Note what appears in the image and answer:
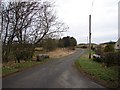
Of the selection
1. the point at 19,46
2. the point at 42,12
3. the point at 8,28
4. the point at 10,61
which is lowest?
the point at 10,61

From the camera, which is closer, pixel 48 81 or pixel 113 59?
pixel 48 81

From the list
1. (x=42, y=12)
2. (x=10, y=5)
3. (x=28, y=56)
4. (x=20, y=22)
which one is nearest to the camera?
(x=10, y=5)

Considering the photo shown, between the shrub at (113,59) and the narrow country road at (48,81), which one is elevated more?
the shrub at (113,59)

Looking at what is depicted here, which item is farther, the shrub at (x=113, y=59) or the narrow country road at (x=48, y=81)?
the shrub at (x=113, y=59)

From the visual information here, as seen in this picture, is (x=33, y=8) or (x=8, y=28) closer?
(x=8, y=28)

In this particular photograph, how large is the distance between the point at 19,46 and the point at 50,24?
8681mm

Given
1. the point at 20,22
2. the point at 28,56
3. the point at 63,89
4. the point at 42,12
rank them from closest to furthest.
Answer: the point at 63,89, the point at 20,22, the point at 42,12, the point at 28,56

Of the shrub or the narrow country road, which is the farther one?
the shrub

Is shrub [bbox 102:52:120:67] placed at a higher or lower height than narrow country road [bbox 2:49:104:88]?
higher

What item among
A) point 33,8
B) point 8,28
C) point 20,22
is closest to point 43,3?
point 33,8

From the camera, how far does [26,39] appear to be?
31391 millimetres

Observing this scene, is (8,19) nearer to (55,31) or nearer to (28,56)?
(28,56)

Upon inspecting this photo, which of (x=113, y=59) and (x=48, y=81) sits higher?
(x=113, y=59)

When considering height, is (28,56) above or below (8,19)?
below
